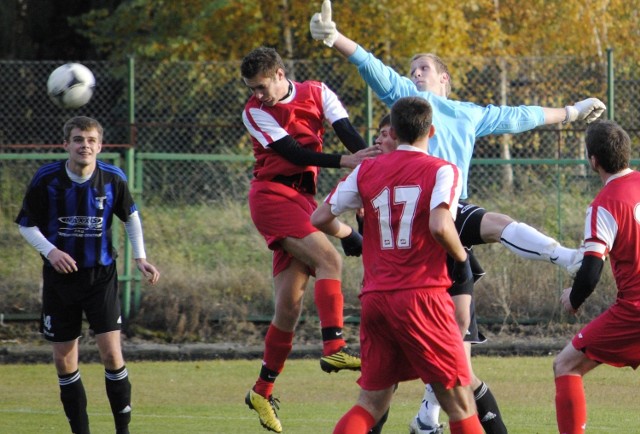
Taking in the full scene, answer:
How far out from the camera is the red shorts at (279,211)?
7.87 metres

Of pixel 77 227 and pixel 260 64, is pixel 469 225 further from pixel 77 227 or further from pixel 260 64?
pixel 77 227

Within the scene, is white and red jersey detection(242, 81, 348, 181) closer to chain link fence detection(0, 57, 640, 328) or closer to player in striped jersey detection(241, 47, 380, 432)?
player in striped jersey detection(241, 47, 380, 432)

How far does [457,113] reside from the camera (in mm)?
7672

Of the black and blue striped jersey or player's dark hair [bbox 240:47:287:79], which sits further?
the black and blue striped jersey

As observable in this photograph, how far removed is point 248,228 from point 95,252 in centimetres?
658

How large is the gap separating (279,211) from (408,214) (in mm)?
2199

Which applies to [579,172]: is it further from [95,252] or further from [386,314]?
[386,314]

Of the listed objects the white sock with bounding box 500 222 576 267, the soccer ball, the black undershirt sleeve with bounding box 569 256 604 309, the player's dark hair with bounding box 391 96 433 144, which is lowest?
the black undershirt sleeve with bounding box 569 256 604 309

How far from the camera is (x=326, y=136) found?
17.7m

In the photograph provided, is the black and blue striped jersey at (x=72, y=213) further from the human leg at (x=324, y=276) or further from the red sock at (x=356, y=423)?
the red sock at (x=356, y=423)

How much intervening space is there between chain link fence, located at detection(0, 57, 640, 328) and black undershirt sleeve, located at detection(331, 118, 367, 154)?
251 inches

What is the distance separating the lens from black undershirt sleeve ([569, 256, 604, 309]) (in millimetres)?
6480

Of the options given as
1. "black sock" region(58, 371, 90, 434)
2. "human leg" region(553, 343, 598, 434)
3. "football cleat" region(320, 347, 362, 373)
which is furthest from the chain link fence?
"human leg" region(553, 343, 598, 434)

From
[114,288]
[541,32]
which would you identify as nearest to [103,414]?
[114,288]
